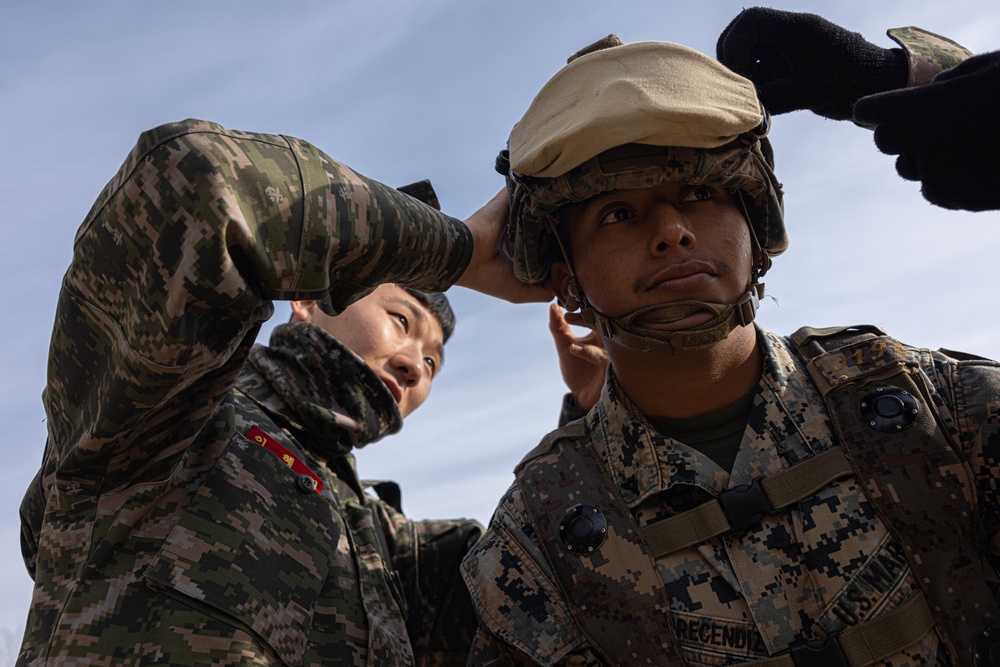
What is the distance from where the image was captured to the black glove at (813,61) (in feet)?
15.0

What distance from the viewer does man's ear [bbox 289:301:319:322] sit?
642 centimetres

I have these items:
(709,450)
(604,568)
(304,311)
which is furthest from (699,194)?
(304,311)

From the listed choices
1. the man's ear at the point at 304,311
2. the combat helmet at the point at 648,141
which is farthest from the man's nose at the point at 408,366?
the combat helmet at the point at 648,141

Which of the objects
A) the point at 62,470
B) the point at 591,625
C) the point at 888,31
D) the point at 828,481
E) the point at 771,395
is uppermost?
the point at 888,31

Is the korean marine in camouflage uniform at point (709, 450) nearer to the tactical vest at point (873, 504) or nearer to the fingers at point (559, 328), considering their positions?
the tactical vest at point (873, 504)

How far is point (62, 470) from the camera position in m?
3.69

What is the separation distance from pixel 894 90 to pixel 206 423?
135 inches

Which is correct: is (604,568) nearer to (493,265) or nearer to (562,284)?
(562,284)

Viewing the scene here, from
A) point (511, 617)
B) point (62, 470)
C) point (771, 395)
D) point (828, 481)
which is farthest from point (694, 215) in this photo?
point (62, 470)

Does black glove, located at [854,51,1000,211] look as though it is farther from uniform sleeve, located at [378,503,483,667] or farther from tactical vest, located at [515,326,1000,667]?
uniform sleeve, located at [378,503,483,667]

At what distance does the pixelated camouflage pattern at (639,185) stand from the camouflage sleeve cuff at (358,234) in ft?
1.51

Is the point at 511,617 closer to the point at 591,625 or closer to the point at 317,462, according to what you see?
the point at 591,625

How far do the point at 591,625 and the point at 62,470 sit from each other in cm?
224

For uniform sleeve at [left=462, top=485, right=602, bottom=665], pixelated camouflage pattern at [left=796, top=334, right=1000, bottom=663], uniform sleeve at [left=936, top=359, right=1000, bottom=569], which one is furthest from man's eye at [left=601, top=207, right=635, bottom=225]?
uniform sleeve at [left=936, top=359, right=1000, bottom=569]
